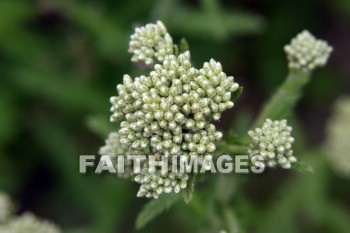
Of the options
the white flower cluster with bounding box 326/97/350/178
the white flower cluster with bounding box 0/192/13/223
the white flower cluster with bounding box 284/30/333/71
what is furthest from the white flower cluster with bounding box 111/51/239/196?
the white flower cluster with bounding box 326/97/350/178

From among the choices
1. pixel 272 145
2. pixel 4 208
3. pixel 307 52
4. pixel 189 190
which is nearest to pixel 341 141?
pixel 307 52

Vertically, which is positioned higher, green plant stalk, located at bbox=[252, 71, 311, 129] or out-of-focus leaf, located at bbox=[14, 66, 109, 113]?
out-of-focus leaf, located at bbox=[14, 66, 109, 113]

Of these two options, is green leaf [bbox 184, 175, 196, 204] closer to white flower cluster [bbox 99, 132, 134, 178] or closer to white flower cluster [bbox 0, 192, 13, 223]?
white flower cluster [bbox 99, 132, 134, 178]

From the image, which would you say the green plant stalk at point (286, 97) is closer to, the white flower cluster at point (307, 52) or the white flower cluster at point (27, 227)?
the white flower cluster at point (307, 52)

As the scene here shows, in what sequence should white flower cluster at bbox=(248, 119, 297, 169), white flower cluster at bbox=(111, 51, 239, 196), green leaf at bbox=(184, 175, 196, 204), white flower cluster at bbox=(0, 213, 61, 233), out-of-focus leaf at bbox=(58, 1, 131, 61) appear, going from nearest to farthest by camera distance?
white flower cluster at bbox=(111, 51, 239, 196), green leaf at bbox=(184, 175, 196, 204), white flower cluster at bbox=(248, 119, 297, 169), white flower cluster at bbox=(0, 213, 61, 233), out-of-focus leaf at bbox=(58, 1, 131, 61)

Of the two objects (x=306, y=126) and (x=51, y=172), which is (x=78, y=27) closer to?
(x=51, y=172)

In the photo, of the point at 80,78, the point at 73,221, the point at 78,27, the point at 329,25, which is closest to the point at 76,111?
the point at 80,78

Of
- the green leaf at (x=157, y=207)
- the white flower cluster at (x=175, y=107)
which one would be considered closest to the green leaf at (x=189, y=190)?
the white flower cluster at (x=175, y=107)
